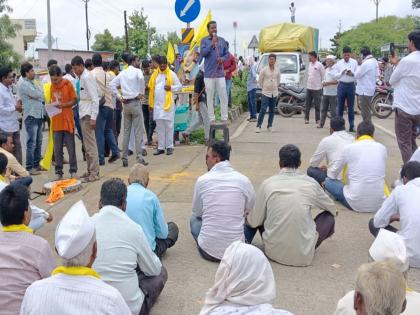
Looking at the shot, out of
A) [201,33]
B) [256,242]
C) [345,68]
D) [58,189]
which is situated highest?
[201,33]

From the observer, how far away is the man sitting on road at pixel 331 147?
A: 7.53 m

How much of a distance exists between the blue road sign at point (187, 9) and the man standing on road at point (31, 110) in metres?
3.23

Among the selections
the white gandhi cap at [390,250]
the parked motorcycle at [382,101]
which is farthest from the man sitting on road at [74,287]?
the parked motorcycle at [382,101]

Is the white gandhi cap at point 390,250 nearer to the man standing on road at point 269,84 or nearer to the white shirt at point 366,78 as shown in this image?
the white shirt at point 366,78

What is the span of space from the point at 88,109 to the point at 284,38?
42.3ft

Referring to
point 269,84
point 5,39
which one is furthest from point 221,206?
point 5,39

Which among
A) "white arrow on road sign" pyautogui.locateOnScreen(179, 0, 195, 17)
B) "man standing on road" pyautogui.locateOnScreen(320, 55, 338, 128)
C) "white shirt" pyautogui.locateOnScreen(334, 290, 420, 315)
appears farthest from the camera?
"man standing on road" pyautogui.locateOnScreen(320, 55, 338, 128)

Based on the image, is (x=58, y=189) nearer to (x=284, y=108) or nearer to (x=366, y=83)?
(x=366, y=83)

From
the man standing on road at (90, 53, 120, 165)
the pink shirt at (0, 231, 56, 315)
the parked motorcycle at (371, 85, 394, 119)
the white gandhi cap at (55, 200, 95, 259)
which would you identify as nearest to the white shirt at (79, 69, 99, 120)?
the man standing on road at (90, 53, 120, 165)

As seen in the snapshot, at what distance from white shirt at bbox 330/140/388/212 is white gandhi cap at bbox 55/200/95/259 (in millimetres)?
4538

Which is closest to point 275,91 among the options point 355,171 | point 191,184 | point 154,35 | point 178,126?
point 178,126

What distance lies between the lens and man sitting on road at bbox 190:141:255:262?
17.4 feet

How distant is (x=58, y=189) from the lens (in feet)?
26.9

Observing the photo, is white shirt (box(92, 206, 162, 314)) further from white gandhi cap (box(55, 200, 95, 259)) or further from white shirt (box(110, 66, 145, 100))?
white shirt (box(110, 66, 145, 100))
